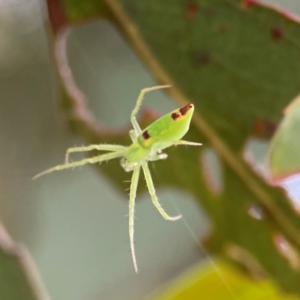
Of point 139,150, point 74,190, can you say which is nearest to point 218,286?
point 139,150

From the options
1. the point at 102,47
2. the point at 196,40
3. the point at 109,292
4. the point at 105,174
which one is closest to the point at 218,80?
the point at 196,40

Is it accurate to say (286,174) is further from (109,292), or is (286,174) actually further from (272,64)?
(109,292)

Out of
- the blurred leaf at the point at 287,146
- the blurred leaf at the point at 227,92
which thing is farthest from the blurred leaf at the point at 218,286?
the blurred leaf at the point at 287,146

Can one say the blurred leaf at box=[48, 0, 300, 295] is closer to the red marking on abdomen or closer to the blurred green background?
the red marking on abdomen

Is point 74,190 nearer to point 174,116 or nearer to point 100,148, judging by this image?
point 100,148

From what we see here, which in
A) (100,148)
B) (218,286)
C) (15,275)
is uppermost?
(100,148)

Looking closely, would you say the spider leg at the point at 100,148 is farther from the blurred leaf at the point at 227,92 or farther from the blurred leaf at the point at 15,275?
the blurred leaf at the point at 15,275

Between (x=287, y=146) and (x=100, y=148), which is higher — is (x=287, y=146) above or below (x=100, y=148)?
below
